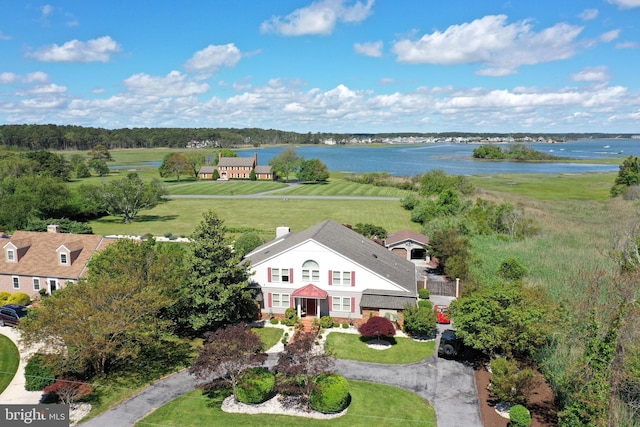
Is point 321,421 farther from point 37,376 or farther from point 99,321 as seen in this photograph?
point 37,376

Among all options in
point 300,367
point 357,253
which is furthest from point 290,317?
point 300,367

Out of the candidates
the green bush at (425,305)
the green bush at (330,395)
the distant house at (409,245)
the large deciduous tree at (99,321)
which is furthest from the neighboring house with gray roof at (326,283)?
the distant house at (409,245)

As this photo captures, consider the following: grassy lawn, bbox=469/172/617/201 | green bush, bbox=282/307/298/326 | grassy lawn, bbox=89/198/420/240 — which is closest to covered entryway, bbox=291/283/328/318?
green bush, bbox=282/307/298/326

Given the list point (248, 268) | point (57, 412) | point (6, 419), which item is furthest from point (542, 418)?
point (6, 419)

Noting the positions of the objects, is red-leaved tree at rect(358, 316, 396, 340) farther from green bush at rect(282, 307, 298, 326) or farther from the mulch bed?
the mulch bed

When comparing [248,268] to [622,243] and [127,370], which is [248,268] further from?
[622,243]
